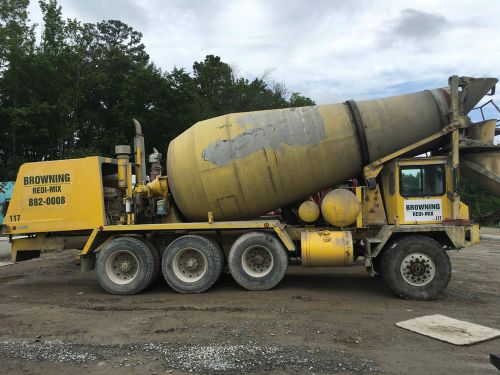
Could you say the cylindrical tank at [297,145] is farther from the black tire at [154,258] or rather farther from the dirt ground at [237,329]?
the dirt ground at [237,329]

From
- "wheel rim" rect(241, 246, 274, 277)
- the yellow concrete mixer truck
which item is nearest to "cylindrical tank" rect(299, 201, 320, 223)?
the yellow concrete mixer truck

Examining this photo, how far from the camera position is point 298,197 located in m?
8.98

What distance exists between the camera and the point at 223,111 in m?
45.2

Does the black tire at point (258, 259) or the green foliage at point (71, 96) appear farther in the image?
the green foliage at point (71, 96)

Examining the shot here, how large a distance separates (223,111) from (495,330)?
40465 millimetres

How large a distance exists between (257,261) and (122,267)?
2702 millimetres

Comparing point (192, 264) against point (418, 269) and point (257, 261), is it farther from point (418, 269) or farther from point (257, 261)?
point (418, 269)

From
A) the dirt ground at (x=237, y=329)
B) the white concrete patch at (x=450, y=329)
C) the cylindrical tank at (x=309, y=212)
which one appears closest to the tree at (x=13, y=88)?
the dirt ground at (x=237, y=329)

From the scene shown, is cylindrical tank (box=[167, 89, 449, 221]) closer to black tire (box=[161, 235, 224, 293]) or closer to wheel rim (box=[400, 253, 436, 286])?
black tire (box=[161, 235, 224, 293])

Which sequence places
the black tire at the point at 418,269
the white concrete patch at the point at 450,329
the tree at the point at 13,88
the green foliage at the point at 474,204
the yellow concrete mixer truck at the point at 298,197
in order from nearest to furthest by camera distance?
1. the white concrete patch at the point at 450,329
2. the black tire at the point at 418,269
3. the yellow concrete mixer truck at the point at 298,197
4. the green foliage at the point at 474,204
5. the tree at the point at 13,88

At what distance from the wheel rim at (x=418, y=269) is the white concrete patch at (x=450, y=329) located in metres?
1.26

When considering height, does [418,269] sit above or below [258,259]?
below

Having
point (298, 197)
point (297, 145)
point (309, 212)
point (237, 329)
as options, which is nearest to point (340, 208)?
point (309, 212)

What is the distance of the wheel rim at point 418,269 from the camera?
26.8ft
